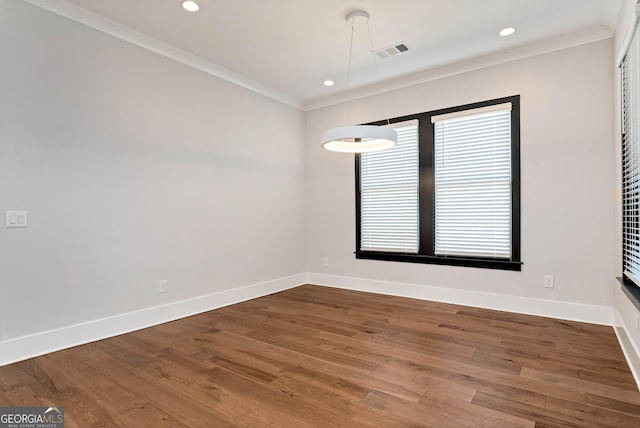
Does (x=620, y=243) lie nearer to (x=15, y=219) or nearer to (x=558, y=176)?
(x=558, y=176)

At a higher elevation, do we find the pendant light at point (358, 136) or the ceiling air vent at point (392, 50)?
the ceiling air vent at point (392, 50)

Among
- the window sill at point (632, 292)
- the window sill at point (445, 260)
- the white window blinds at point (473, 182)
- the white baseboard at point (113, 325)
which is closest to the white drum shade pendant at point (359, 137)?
the white window blinds at point (473, 182)

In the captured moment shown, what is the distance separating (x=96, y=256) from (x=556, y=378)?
3.80 meters

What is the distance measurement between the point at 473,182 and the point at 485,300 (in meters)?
1.41

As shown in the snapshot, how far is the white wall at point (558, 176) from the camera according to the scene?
11.3 feet

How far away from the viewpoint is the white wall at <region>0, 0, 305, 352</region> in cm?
272

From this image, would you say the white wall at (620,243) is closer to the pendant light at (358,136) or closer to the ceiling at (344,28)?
the ceiling at (344,28)

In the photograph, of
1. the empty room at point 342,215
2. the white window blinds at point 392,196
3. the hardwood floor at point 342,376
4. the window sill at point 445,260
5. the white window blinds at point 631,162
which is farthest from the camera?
the white window blinds at point 392,196

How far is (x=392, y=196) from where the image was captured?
4.84 metres

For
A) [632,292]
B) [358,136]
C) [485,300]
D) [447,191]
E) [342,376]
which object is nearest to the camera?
[342,376]

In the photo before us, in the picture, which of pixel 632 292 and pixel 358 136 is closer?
pixel 632 292

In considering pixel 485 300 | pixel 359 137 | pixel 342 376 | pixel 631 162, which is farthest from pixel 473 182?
pixel 342 376

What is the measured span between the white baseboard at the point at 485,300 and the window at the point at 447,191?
0.36 meters

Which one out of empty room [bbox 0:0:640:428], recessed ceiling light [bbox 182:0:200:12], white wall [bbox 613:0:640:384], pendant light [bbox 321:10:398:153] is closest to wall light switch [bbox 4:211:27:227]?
empty room [bbox 0:0:640:428]
